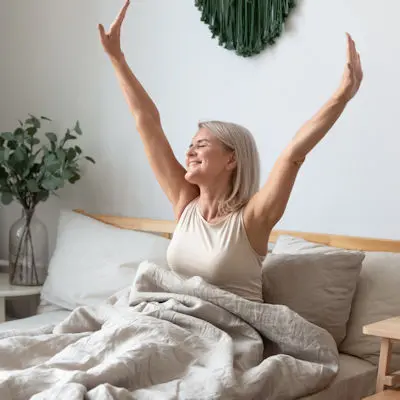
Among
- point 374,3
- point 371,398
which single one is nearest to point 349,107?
point 374,3

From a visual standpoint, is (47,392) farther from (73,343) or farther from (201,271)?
(201,271)

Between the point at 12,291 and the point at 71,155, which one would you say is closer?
the point at 12,291

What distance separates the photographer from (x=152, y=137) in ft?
7.31

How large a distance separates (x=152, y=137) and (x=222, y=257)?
18.1 inches

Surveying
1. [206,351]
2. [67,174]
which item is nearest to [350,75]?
[206,351]

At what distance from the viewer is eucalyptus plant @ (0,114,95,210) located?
116 inches

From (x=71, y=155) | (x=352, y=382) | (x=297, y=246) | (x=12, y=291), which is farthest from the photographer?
(x=71, y=155)

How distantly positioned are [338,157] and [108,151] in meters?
1.10

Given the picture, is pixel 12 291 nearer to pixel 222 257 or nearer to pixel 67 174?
pixel 67 174

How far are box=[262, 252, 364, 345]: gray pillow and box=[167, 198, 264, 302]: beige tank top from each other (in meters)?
0.09

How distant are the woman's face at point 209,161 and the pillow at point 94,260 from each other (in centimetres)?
60

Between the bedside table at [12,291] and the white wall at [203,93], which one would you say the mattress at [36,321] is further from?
the white wall at [203,93]

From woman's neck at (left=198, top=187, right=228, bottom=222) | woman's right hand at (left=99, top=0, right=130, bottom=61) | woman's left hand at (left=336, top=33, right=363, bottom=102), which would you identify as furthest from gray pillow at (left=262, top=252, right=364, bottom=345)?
woman's right hand at (left=99, top=0, right=130, bottom=61)

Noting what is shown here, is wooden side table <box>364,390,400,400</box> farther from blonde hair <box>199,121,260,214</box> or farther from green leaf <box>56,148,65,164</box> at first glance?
green leaf <box>56,148,65,164</box>
